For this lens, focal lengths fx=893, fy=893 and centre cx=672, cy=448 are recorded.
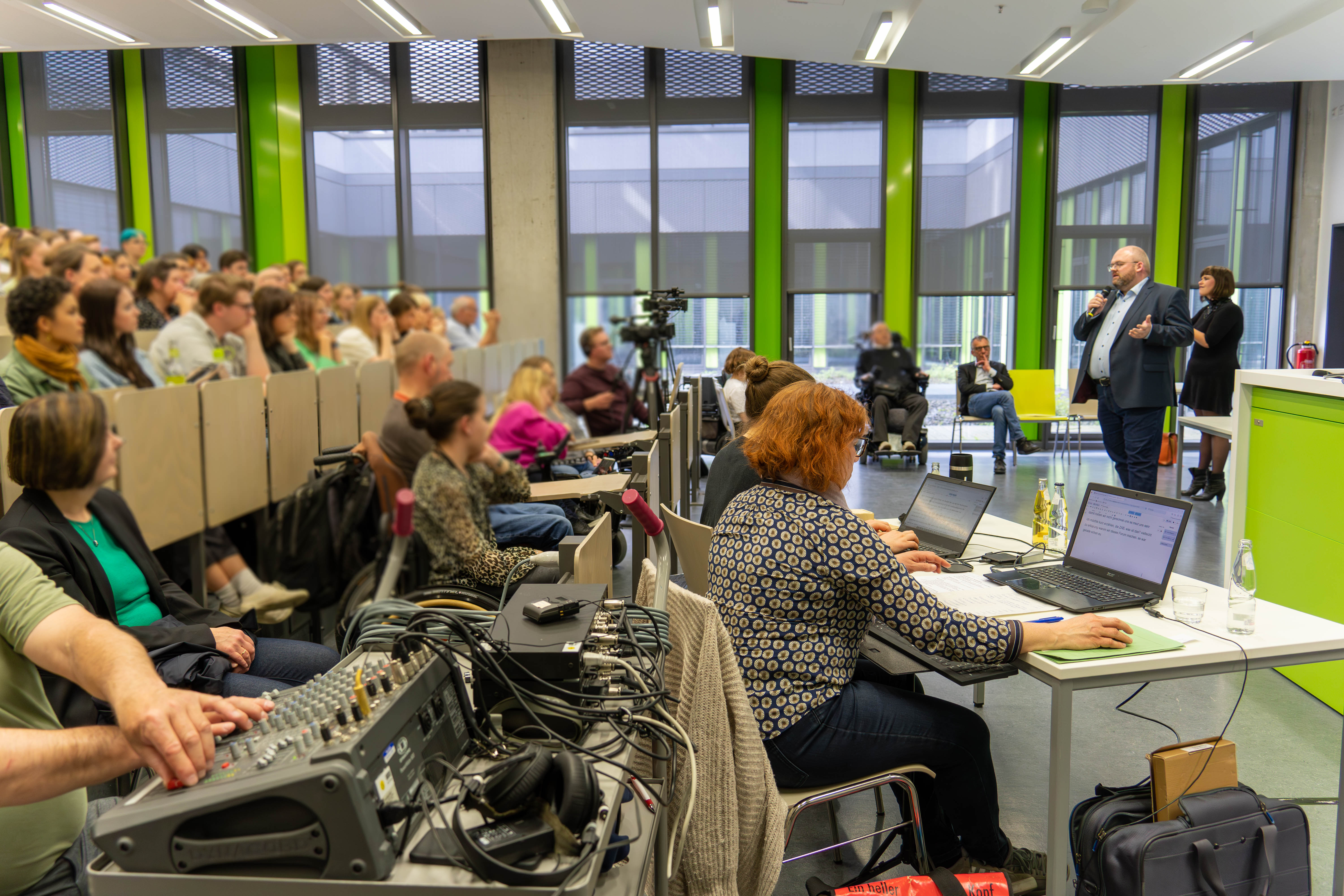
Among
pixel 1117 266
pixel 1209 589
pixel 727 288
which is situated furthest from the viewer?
pixel 727 288

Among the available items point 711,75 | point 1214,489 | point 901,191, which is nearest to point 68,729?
point 1214,489

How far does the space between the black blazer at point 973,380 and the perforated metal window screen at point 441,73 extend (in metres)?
7.07

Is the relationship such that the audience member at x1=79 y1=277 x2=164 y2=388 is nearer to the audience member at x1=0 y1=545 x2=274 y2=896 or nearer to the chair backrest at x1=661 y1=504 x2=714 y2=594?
the audience member at x1=0 y1=545 x2=274 y2=896

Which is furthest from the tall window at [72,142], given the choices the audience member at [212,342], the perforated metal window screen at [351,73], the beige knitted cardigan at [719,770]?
the beige knitted cardigan at [719,770]

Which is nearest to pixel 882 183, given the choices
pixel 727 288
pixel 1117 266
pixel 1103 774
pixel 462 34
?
pixel 727 288

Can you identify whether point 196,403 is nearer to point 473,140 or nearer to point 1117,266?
point 473,140

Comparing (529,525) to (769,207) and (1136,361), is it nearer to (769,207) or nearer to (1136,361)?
(1136,361)

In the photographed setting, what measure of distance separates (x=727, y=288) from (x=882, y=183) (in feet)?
6.18

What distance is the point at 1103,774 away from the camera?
8.17 feet

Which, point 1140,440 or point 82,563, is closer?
point 82,563

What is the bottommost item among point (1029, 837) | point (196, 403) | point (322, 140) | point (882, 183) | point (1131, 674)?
point (1029, 837)

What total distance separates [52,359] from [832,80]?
339 inches

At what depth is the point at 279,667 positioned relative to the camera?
174 cm

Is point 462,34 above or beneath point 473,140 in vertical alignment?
above
